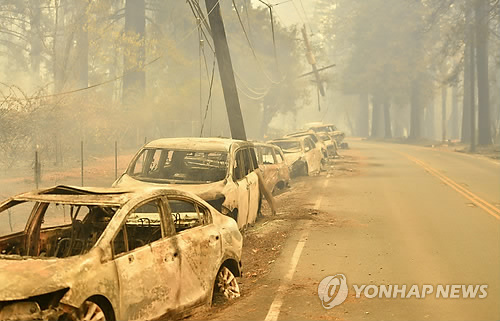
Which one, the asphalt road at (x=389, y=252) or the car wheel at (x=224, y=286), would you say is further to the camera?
the asphalt road at (x=389, y=252)

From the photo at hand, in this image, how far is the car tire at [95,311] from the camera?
6199mm

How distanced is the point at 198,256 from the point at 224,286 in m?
0.87

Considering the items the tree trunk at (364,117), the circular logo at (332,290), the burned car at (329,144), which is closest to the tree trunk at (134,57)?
the burned car at (329,144)

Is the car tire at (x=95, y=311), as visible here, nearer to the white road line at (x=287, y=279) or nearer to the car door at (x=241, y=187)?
the white road line at (x=287, y=279)

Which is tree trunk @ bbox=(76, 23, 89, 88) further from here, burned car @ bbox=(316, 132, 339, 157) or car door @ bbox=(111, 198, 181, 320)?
car door @ bbox=(111, 198, 181, 320)

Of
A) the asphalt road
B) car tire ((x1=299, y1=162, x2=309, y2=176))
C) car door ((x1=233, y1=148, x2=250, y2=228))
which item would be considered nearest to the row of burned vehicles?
the asphalt road

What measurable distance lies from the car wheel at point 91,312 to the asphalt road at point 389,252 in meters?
2.07

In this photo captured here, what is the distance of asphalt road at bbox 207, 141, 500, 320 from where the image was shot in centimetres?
862

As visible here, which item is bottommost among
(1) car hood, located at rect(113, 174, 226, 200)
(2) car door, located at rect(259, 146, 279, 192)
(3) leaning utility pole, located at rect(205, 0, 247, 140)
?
(2) car door, located at rect(259, 146, 279, 192)

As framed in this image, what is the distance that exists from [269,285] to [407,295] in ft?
6.22

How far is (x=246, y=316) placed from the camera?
8.16m

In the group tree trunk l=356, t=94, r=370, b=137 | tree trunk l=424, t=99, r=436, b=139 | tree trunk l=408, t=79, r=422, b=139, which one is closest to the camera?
tree trunk l=408, t=79, r=422, b=139

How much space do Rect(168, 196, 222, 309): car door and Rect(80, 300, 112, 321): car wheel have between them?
1313mm

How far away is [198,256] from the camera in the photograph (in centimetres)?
794
